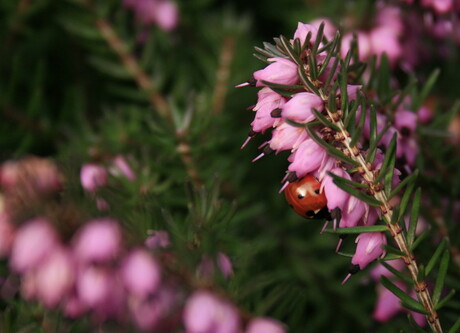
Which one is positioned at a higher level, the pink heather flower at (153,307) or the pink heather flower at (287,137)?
the pink heather flower at (287,137)

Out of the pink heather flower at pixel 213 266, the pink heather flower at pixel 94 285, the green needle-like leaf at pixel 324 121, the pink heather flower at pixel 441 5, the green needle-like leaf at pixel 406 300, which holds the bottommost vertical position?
the pink heather flower at pixel 94 285

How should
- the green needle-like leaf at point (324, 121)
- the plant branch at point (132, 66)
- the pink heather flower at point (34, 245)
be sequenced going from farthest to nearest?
1. the plant branch at point (132, 66)
2. the pink heather flower at point (34, 245)
3. the green needle-like leaf at point (324, 121)

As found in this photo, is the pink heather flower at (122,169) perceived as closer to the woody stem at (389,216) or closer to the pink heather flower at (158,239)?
the pink heather flower at (158,239)

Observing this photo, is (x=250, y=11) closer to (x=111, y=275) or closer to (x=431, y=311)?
(x=111, y=275)

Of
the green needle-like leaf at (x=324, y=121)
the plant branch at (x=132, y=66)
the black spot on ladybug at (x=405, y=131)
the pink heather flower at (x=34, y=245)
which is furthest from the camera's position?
the plant branch at (x=132, y=66)

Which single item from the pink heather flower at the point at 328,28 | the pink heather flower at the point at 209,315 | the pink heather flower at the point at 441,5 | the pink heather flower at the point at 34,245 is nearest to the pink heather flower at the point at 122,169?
the pink heather flower at the point at 34,245

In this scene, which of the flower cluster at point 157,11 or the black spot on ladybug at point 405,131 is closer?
the black spot on ladybug at point 405,131

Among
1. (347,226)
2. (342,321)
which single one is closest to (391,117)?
(347,226)
